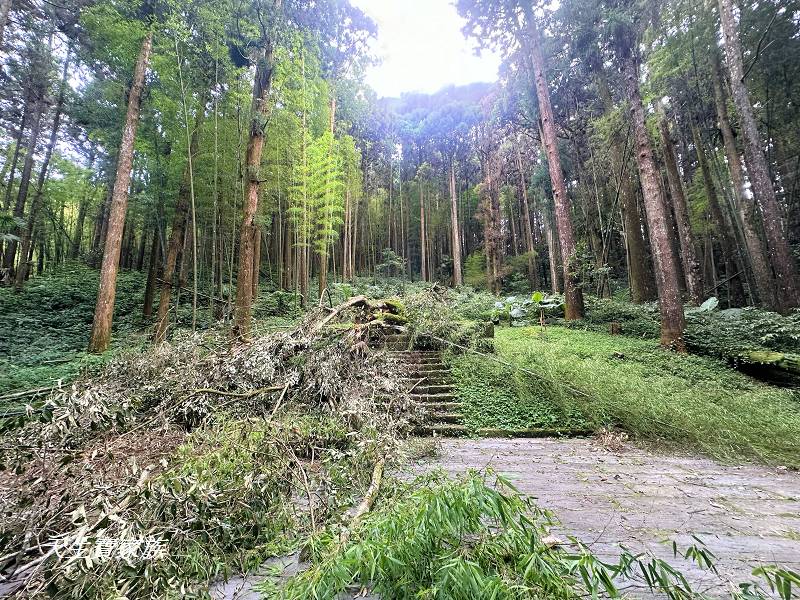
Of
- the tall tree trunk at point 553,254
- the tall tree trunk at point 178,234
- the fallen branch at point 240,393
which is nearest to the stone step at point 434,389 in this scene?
the fallen branch at point 240,393

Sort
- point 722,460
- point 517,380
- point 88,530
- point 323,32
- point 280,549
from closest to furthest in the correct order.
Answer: point 88,530, point 280,549, point 722,460, point 517,380, point 323,32

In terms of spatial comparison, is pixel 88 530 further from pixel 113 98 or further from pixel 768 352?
pixel 113 98

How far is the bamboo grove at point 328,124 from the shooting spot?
6.33 m

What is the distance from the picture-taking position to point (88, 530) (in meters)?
1.28

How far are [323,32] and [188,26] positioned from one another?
2.50 m

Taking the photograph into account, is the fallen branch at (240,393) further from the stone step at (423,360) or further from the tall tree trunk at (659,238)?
the tall tree trunk at (659,238)

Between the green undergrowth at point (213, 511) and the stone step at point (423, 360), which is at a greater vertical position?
the stone step at point (423, 360)

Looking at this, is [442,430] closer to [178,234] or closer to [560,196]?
[560,196]

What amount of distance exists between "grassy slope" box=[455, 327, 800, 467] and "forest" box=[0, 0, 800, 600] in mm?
34

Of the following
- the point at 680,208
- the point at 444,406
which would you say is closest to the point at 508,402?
the point at 444,406

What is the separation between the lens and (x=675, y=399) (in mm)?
3732

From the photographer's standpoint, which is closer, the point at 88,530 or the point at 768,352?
the point at 88,530

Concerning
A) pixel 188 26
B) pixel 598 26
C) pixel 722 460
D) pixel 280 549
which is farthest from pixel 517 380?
pixel 598 26

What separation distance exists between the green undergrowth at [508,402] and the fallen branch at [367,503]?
1943mm
